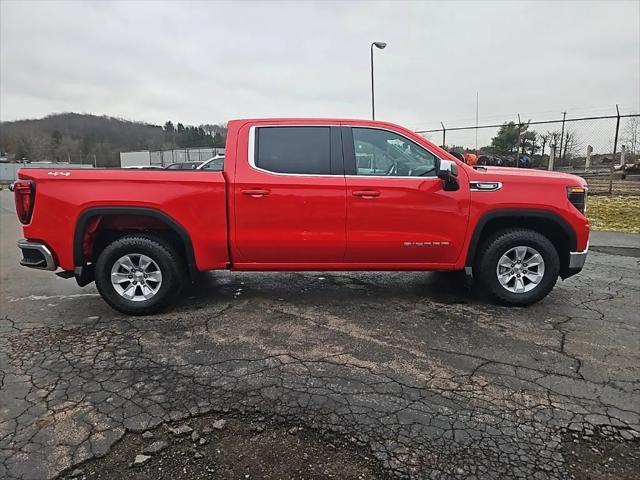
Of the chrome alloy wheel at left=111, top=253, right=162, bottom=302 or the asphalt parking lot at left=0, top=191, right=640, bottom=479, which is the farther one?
the chrome alloy wheel at left=111, top=253, right=162, bottom=302

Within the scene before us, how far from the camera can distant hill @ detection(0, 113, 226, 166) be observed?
229ft

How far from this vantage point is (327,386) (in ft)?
10.5

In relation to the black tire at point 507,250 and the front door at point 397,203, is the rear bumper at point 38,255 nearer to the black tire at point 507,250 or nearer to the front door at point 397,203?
the front door at point 397,203

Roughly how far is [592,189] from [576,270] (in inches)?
545

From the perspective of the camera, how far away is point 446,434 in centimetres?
266

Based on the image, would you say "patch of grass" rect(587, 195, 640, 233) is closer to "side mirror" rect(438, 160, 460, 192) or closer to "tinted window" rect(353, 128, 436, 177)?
"side mirror" rect(438, 160, 460, 192)

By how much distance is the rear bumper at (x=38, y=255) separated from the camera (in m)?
4.48

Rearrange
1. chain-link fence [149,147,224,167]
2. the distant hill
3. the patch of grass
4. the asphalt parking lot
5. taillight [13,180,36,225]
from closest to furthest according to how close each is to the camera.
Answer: the asphalt parking lot < taillight [13,180,36,225] < the patch of grass < chain-link fence [149,147,224,167] < the distant hill

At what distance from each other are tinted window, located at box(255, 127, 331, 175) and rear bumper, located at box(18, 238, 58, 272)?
224 cm

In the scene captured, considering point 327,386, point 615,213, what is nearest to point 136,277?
point 327,386

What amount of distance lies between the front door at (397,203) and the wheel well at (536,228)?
19 centimetres

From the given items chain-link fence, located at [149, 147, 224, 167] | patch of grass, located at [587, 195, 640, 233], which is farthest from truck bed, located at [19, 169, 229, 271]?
chain-link fence, located at [149, 147, 224, 167]

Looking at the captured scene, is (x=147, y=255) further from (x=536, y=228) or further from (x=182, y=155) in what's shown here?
(x=182, y=155)

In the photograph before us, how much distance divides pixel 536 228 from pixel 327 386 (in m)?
3.12
